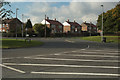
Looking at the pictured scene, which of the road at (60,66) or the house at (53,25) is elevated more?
the house at (53,25)

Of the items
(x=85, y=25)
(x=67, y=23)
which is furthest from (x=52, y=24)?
(x=85, y=25)

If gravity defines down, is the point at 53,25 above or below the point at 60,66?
above

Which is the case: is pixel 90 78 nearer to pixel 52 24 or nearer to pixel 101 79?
pixel 101 79

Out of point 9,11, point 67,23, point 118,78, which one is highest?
point 67,23

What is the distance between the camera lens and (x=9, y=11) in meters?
20.9

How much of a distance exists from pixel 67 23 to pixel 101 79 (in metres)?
83.1

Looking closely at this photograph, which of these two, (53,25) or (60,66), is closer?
(60,66)

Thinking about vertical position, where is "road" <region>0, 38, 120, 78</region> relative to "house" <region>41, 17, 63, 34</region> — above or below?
below

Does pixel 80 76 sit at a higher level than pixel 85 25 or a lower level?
lower

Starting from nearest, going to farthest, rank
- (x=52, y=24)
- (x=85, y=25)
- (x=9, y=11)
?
(x=9, y=11) < (x=52, y=24) < (x=85, y=25)

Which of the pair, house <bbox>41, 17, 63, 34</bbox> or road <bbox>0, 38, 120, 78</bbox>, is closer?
road <bbox>0, 38, 120, 78</bbox>

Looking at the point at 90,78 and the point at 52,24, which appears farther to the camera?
the point at 52,24

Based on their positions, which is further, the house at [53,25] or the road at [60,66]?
the house at [53,25]

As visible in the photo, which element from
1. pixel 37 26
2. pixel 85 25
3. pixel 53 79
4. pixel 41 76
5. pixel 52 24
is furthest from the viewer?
pixel 85 25
